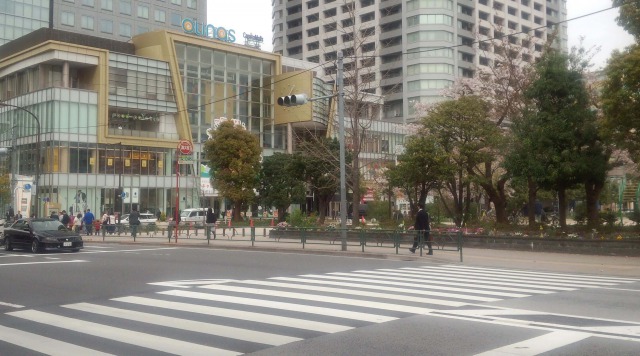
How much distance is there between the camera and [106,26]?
82125 mm

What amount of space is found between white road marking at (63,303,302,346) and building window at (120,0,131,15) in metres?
79.7

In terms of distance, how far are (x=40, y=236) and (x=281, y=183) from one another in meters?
28.4

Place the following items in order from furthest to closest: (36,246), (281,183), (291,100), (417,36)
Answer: (417,36) < (281,183) < (36,246) < (291,100)

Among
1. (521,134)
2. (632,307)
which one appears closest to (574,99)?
(521,134)

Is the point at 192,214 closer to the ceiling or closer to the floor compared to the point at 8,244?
closer to the ceiling

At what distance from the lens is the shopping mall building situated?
58000mm

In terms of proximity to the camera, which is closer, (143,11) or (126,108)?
(126,108)

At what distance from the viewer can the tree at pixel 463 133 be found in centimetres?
2886

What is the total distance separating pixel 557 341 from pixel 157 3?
3435 inches

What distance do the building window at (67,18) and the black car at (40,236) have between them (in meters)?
59.2

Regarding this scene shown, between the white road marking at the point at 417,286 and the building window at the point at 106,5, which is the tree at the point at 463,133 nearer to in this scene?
the white road marking at the point at 417,286

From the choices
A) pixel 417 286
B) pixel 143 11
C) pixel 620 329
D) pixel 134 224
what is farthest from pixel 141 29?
pixel 620 329

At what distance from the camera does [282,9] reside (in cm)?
11050

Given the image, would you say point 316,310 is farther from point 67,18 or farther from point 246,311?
point 67,18
